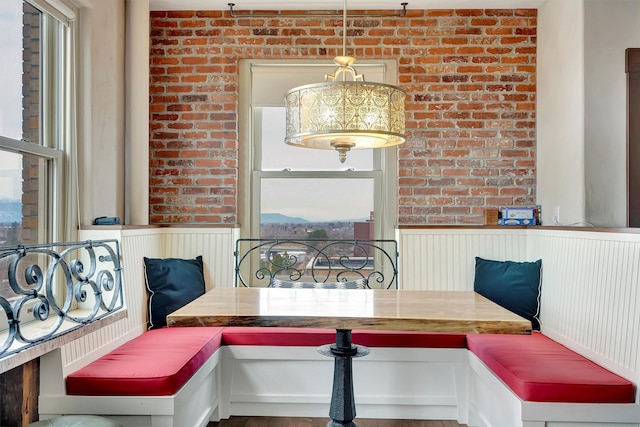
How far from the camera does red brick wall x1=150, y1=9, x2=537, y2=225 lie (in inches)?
154

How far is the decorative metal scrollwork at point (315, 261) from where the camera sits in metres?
4.00

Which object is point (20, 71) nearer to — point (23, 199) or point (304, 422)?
point (23, 199)

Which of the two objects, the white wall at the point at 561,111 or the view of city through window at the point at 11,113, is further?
the white wall at the point at 561,111

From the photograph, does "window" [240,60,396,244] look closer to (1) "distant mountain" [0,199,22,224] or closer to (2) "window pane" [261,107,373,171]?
(2) "window pane" [261,107,373,171]

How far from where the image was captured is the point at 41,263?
8.36 ft

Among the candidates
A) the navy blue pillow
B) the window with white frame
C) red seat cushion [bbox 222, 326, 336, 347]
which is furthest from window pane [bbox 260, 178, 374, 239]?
the window with white frame

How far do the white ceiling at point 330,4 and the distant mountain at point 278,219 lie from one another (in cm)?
156

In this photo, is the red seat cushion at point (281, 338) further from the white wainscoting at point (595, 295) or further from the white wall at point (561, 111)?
the white wall at point (561, 111)

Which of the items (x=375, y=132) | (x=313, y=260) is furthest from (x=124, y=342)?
(x=375, y=132)

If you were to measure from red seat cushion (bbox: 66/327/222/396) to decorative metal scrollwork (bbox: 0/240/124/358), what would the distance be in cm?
23

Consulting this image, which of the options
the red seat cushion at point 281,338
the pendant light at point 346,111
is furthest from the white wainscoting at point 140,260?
the pendant light at point 346,111

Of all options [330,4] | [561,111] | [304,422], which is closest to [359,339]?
[304,422]

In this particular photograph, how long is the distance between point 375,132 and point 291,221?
202 cm

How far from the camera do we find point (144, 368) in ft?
7.84
